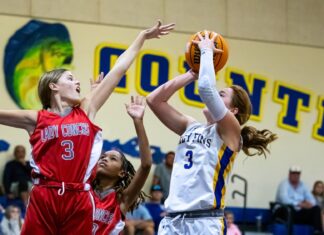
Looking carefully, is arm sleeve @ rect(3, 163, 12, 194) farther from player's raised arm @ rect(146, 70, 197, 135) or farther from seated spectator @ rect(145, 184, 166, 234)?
player's raised arm @ rect(146, 70, 197, 135)

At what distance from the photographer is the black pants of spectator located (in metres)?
13.1

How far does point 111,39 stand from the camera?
12.9 m

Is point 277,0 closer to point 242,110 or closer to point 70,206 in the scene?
point 242,110

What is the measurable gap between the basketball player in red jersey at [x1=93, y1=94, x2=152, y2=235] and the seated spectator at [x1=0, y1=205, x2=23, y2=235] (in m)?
5.33

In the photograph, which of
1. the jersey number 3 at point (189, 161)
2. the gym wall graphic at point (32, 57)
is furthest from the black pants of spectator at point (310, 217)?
the jersey number 3 at point (189, 161)

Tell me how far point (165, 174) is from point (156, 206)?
0.82 metres

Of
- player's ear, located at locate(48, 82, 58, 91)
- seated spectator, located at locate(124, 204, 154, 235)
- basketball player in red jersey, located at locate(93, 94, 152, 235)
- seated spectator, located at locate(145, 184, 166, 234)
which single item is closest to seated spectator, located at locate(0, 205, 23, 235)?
seated spectator, located at locate(124, 204, 154, 235)

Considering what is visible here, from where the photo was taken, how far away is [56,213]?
14.9 feet

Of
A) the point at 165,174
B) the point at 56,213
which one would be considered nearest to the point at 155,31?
the point at 56,213

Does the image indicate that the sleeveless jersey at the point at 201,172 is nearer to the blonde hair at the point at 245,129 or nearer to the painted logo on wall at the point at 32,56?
the blonde hair at the point at 245,129

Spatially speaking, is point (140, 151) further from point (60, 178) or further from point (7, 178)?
point (7, 178)

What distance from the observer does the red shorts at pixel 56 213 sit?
14.9ft

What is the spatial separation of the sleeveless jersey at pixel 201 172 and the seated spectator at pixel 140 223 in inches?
236

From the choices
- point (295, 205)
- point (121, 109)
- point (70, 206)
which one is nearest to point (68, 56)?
point (121, 109)
